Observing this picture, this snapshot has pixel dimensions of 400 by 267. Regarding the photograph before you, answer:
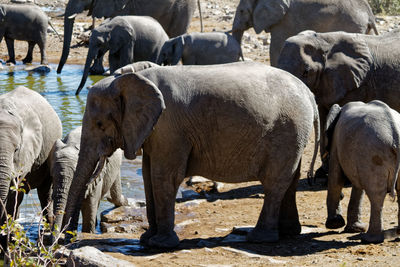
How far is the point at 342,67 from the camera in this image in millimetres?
8586

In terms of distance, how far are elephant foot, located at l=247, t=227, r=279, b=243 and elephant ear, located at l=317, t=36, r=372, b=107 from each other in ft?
8.09

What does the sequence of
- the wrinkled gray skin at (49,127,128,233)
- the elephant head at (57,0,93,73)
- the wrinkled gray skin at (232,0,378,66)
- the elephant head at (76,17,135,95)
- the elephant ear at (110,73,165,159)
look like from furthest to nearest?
the elephant head at (57,0,93,73) → the elephant head at (76,17,135,95) → the wrinkled gray skin at (232,0,378,66) → the wrinkled gray skin at (49,127,128,233) → the elephant ear at (110,73,165,159)

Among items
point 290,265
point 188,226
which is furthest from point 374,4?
point 290,265

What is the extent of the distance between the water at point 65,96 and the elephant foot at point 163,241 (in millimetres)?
2123

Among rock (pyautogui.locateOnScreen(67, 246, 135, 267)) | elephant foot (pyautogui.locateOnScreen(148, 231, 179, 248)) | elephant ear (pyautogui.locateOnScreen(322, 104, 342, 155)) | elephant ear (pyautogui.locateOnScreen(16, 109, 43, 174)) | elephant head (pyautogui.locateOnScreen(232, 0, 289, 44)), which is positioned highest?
elephant head (pyautogui.locateOnScreen(232, 0, 289, 44))

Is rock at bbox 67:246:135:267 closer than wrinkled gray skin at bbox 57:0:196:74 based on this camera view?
Yes

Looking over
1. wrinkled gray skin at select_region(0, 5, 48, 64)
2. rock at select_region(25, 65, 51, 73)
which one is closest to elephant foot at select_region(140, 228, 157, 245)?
rock at select_region(25, 65, 51, 73)

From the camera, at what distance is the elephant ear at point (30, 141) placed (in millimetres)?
6750

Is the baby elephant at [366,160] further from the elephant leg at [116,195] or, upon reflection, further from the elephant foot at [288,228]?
the elephant leg at [116,195]

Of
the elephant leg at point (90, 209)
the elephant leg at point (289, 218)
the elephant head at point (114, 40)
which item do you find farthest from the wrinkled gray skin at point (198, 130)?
the elephant head at point (114, 40)

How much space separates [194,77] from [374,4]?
16.8 meters

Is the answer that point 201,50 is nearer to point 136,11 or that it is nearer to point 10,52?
point 136,11

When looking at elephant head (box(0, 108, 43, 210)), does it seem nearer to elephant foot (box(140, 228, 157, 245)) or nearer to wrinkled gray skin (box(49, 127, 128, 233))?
wrinkled gray skin (box(49, 127, 128, 233))

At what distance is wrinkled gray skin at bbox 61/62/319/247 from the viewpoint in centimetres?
607
